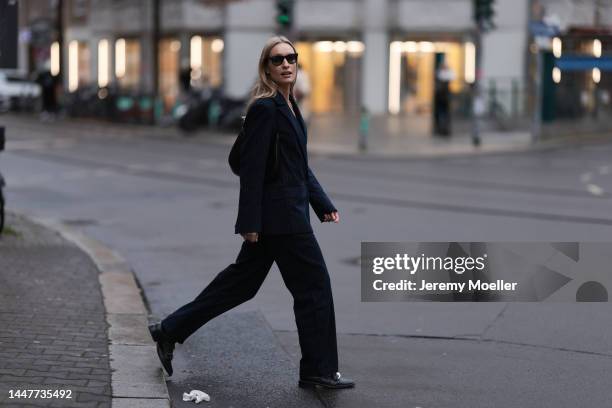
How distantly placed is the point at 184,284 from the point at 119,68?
40.4 metres

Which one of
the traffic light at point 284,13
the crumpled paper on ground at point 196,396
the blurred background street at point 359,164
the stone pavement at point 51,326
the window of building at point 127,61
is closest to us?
the stone pavement at point 51,326

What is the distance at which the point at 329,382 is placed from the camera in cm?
599

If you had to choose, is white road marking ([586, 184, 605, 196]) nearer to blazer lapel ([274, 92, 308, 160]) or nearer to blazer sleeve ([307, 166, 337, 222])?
blazer sleeve ([307, 166, 337, 222])

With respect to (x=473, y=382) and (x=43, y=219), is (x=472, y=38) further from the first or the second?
(x=473, y=382)

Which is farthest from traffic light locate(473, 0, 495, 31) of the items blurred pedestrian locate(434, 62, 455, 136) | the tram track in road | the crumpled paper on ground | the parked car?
the crumpled paper on ground

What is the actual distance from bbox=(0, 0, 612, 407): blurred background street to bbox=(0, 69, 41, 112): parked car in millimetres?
124

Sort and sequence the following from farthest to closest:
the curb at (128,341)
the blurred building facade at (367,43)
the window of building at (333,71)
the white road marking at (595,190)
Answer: the window of building at (333,71) → the blurred building facade at (367,43) → the white road marking at (595,190) → the curb at (128,341)

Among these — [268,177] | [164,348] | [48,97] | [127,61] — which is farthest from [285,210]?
[127,61]

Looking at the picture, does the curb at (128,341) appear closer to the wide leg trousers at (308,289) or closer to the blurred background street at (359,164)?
the blurred background street at (359,164)

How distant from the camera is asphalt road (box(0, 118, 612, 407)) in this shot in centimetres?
620

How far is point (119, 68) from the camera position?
160ft

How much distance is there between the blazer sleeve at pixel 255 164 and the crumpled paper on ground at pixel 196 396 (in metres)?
0.84

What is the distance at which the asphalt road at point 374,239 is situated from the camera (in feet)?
20.3

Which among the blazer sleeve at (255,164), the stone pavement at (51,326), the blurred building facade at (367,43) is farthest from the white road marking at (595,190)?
the blurred building facade at (367,43)
